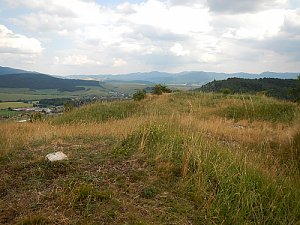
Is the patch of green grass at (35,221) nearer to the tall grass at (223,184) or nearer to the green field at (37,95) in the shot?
the tall grass at (223,184)

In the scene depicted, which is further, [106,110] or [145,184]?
[106,110]

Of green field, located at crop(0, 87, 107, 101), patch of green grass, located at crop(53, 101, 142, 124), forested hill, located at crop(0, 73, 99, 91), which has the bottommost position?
green field, located at crop(0, 87, 107, 101)

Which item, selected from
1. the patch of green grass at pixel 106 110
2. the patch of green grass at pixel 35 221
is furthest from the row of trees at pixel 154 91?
the patch of green grass at pixel 35 221

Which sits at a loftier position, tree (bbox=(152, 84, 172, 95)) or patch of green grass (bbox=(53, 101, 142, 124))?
tree (bbox=(152, 84, 172, 95))

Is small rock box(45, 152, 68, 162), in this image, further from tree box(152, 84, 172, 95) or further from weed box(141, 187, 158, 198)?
tree box(152, 84, 172, 95)

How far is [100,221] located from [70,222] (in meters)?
0.33

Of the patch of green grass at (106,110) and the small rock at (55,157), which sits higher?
the small rock at (55,157)

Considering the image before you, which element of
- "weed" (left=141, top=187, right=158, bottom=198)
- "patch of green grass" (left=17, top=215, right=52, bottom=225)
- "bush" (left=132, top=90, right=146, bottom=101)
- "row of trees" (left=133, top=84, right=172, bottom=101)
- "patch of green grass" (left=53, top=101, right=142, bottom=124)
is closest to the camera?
"patch of green grass" (left=17, top=215, right=52, bottom=225)

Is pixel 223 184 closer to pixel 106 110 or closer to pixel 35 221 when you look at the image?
pixel 35 221

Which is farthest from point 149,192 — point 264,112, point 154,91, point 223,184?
point 154,91

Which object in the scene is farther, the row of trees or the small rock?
the row of trees

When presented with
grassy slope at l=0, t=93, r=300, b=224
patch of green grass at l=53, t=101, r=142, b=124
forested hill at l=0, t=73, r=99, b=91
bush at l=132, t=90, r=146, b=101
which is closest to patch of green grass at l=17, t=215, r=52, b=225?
grassy slope at l=0, t=93, r=300, b=224

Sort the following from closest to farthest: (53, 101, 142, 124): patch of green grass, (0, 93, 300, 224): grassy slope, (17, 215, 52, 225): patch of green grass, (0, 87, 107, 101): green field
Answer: (17, 215, 52, 225): patch of green grass
(0, 93, 300, 224): grassy slope
(53, 101, 142, 124): patch of green grass
(0, 87, 107, 101): green field

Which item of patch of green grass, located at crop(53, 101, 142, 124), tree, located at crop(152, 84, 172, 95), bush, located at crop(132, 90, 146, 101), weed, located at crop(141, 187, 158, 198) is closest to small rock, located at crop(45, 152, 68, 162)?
weed, located at crop(141, 187, 158, 198)
